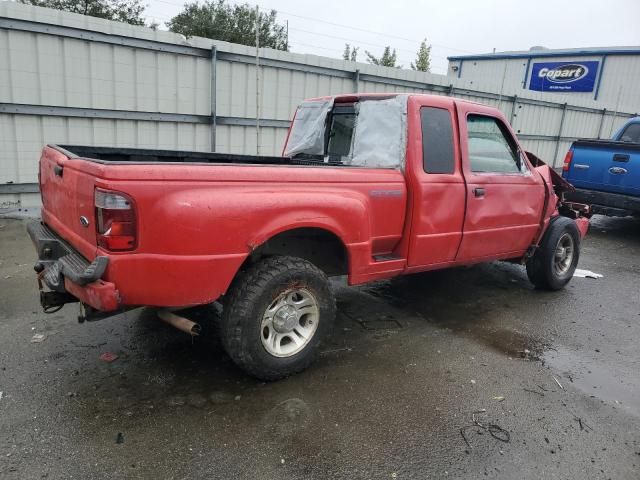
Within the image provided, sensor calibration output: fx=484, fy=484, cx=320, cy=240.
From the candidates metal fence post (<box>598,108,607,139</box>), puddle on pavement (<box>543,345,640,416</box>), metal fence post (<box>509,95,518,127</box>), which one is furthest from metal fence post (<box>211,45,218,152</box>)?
metal fence post (<box>598,108,607,139</box>)

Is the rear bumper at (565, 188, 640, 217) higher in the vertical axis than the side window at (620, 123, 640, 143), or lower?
lower

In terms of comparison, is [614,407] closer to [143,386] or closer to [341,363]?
[341,363]

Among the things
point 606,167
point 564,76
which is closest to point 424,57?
point 564,76

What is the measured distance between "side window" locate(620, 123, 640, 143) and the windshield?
24.1ft

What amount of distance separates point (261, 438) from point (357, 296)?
2.52 metres

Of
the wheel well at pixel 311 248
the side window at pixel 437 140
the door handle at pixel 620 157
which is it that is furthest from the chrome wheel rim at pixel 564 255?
the door handle at pixel 620 157

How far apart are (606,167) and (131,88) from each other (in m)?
7.80

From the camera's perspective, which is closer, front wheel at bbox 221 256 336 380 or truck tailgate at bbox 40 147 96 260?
truck tailgate at bbox 40 147 96 260

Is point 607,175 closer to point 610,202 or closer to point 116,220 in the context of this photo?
point 610,202

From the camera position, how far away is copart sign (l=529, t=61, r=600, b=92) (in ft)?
84.7

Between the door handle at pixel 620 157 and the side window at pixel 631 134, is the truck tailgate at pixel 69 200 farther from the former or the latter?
the side window at pixel 631 134

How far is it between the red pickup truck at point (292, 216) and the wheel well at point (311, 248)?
0.03 ft

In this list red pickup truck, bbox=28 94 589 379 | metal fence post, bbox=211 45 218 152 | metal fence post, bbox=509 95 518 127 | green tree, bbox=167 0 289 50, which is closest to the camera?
red pickup truck, bbox=28 94 589 379

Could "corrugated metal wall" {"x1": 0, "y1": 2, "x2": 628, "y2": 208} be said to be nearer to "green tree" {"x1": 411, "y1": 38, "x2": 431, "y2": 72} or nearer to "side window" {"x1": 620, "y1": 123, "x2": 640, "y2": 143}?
"side window" {"x1": 620, "y1": 123, "x2": 640, "y2": 143}
